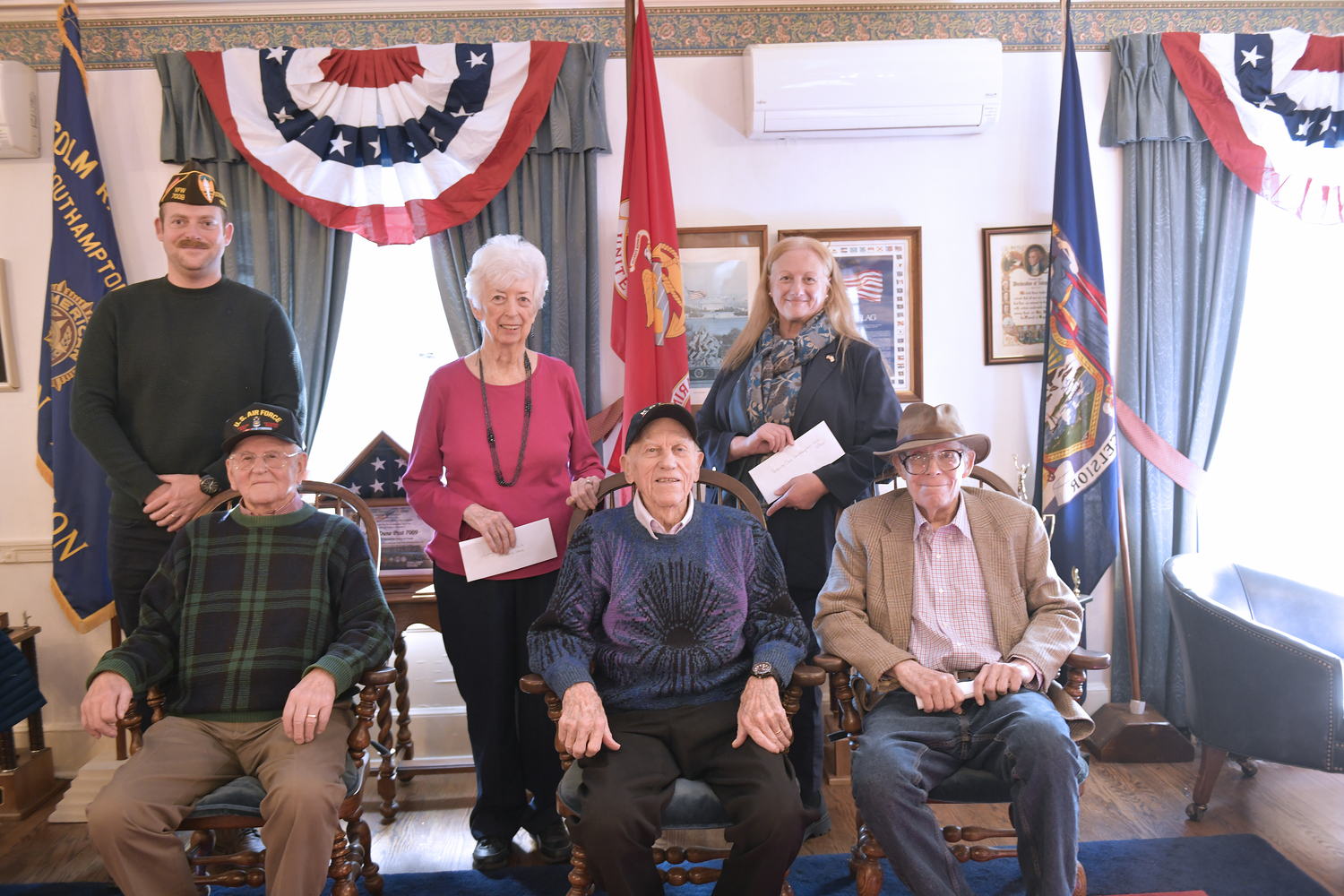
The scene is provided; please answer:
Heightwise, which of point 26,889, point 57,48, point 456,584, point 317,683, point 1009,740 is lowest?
point 26,889

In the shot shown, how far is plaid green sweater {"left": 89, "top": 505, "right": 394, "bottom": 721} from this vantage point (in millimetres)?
1904

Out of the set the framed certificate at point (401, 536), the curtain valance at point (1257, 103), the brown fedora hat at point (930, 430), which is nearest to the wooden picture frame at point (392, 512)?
the framed certificate at point (401, 536)

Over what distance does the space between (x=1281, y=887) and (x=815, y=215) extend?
8.24 ft

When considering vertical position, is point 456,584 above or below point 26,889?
above

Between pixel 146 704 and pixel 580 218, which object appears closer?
pixel 146 704

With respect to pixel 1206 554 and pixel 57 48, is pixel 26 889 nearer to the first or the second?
pixel 57 48

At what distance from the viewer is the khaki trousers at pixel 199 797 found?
1.65 meters

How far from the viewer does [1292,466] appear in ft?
11.0

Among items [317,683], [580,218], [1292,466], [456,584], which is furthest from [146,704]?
[1292,466]

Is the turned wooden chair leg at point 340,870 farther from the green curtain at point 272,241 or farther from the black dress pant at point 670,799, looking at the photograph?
the green curtain at point 272,241

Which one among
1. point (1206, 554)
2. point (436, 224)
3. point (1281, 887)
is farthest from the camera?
point (436, 224)

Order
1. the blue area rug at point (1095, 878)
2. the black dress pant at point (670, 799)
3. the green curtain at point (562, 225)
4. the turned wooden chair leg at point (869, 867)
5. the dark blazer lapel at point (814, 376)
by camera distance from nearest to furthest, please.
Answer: the black dress pant at point (670, 799)
the turned wooden chair leg at point (869, 867)
the blue area rug at point (1095, 878)
the dark blazer lapel at point (814, 376)
the green curtain at point (562, 225)

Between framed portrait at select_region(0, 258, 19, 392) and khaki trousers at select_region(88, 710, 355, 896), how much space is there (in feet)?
6.62

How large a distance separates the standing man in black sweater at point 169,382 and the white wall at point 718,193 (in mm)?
1045
